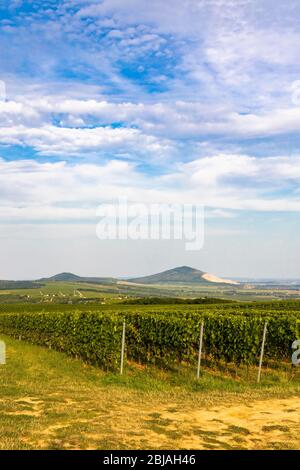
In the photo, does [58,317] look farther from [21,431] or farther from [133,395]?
[21,431]

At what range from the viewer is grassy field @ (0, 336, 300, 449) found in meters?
8.76

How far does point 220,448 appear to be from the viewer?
8.46 m

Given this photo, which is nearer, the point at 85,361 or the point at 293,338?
the point at 293,338

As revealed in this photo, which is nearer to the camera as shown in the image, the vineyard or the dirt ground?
the dirt ground

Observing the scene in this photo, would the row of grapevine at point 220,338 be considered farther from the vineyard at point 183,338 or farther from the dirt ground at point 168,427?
the dirt ground at point 168,427

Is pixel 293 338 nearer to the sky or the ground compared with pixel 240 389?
nearer to the sky

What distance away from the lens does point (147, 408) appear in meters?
11.8

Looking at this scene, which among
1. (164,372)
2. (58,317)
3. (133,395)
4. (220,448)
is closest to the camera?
(220,448)

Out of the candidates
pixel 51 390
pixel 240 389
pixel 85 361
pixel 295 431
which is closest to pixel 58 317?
pixel 85 361

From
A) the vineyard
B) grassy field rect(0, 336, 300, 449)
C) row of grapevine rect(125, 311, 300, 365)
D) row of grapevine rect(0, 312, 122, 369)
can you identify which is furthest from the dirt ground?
row of grapevine rect(0, 312, 122, 369)

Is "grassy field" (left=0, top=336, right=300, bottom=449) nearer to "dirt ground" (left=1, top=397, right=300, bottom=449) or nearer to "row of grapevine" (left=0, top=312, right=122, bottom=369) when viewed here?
"dirt ground" (left=1, top=397, right=300, bottom=449)

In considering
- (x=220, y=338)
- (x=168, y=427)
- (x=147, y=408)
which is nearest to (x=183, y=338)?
(x=220, y=338)

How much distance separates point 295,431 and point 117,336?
10827 millimetres

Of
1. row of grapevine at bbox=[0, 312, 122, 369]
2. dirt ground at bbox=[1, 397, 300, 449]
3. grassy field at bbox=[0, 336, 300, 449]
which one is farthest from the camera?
row of grapevine at bbox=[0, 312, 122, 369]
